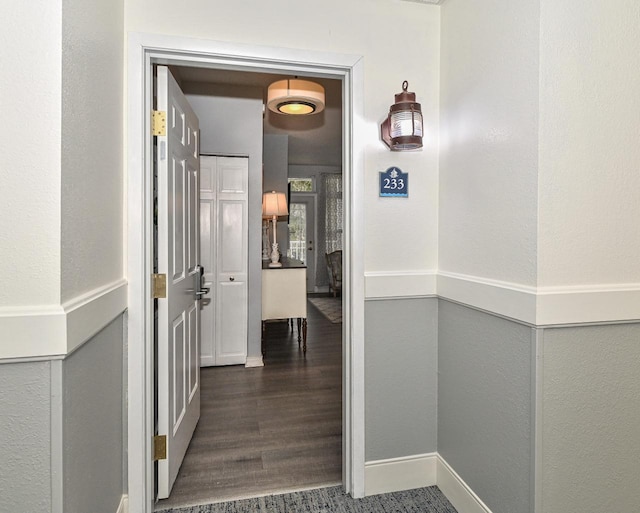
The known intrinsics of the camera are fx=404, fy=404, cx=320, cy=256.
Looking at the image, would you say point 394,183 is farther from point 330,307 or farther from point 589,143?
point 330,307

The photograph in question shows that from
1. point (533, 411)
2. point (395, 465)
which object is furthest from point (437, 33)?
point (395, 465)

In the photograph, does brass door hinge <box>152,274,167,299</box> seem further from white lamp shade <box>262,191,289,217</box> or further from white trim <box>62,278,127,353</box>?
white lamp shade <box>262,191,289,217</box>

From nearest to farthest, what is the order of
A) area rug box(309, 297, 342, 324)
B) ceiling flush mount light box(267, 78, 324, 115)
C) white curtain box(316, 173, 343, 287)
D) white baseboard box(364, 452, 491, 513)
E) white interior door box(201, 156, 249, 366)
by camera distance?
white baseboard box(364, 452, 491, 513) < ceiling flush mount light box(267, 78, 324, 115) < white interior door box(201, 156, 249, 366) < area rug box(309, 297, 342, 324) < white curtain box(316, 173, 343, 287)

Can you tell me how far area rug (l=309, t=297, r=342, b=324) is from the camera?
20.9 ft

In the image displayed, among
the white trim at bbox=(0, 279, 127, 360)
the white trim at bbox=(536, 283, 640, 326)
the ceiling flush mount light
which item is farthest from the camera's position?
the ceiling flush mount light

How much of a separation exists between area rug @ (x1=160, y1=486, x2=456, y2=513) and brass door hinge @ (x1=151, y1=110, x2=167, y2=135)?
178 centimetres

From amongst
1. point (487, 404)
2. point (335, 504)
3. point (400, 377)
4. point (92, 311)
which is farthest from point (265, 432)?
point (92, 311)

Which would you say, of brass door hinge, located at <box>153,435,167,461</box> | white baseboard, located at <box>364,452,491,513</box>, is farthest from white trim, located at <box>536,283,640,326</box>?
brass door hinge, located at <box>153,435,167,461</box>

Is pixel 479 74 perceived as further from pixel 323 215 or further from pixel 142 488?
pixel 323 215

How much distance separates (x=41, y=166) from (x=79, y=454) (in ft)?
2.90

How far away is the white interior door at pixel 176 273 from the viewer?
1913mm

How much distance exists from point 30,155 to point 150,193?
2.31 ft

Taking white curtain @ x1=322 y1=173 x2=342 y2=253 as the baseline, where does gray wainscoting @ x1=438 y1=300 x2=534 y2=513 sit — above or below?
below

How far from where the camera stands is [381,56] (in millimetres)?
2006
